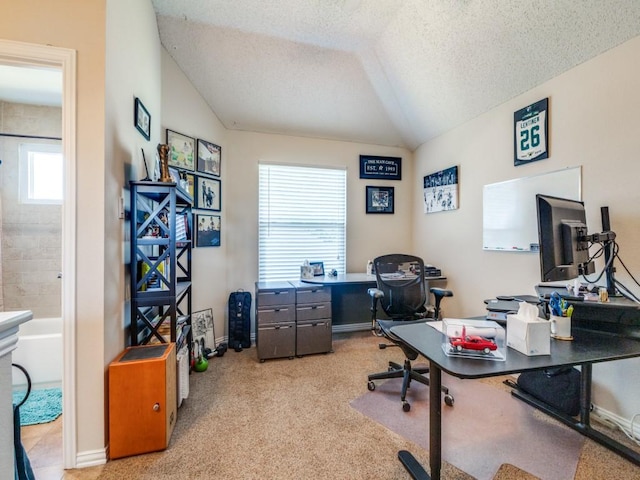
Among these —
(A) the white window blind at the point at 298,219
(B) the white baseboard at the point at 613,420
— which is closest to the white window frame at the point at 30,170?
(A) the white window blind at the point at 298,219

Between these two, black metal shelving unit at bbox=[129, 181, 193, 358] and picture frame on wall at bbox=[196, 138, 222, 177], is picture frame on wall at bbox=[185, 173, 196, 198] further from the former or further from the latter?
black metal shelving unit at bbox=[129, 181, 193, 358]

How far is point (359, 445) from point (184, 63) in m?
3.51

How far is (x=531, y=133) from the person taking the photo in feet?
7.83

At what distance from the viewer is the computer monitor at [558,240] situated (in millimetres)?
1395

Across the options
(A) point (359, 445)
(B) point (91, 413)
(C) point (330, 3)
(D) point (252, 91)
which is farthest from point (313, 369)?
(C) point (330, 3)

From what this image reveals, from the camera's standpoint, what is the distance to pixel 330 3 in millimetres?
2279

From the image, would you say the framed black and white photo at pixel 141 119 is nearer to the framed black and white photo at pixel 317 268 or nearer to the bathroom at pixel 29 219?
the bathroom at pixel 29 219

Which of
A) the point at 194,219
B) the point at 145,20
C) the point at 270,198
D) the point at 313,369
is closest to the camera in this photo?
the point at 145,20

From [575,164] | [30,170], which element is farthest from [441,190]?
[30,170]

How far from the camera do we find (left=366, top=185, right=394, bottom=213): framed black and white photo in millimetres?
3896

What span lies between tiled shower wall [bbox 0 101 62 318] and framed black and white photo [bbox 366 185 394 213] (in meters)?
3.56

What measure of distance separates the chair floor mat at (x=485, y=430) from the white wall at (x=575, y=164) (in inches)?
20.8

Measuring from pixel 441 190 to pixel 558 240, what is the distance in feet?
6.98

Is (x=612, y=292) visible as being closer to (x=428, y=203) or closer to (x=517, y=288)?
(x=517, y=288)
